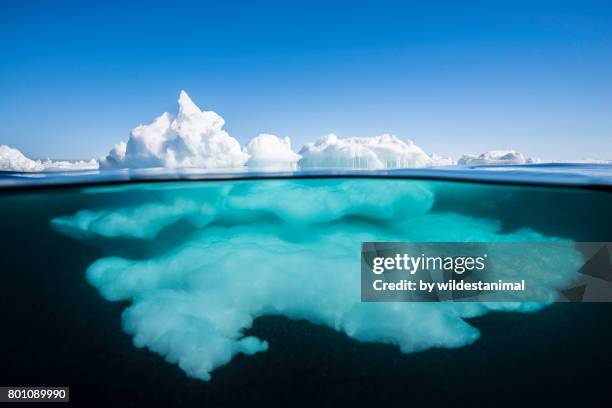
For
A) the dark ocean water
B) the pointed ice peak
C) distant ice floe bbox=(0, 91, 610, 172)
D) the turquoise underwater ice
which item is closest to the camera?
the dark ocean water

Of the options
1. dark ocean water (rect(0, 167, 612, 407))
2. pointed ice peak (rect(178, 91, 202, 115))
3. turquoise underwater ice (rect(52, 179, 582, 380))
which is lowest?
dark ocean water (rect(0, 167, 612, 407))

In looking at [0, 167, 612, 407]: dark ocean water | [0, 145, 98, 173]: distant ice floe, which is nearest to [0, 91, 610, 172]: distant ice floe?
[0, 145, 98, 173]: distant ice floe

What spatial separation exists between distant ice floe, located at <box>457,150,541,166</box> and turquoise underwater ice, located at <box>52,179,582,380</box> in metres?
1.41

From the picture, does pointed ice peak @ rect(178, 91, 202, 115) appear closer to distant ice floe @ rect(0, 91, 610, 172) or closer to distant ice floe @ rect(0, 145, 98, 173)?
distant ice floe @ rect(0, 91, 610, 172)

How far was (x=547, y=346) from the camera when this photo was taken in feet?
23.3

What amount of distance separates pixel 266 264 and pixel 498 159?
11067 millimetres

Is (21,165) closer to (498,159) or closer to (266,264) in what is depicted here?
(266,264)

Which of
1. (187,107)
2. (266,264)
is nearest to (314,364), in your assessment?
(266,264)

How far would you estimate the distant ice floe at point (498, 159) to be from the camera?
40.1ft

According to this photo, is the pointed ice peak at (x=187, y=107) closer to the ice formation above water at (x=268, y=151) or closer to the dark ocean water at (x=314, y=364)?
the ice formation above water at (x=268, y=151)

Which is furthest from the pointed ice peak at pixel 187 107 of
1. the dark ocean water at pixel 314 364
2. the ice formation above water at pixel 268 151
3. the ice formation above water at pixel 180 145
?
the dark ocean water at pixel 314 364

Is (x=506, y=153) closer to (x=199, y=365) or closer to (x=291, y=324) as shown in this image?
(x=291, y=324)

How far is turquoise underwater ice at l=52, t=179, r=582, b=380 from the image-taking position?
683 cm

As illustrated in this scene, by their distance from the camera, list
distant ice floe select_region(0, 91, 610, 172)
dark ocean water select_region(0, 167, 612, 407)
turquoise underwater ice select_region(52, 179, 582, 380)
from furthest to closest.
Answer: distant ice floe select_region(0, 91, 610, 172)
turquoise underwater ice select_region(52, 179, 582, 380)
dark ocean water select_region(0, 167, 612, 407)
